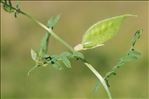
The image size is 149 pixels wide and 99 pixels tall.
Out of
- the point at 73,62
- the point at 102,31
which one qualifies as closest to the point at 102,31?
the point at 102,31

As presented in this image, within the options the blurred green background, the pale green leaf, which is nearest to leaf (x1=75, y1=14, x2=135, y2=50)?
the pale green leaf

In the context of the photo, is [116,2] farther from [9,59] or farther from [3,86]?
[3,86]

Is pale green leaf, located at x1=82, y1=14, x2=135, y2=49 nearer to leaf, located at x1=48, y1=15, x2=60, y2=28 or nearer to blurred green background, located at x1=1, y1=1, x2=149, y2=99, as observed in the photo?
leaf, located at x1=48, y1=15, x2=60, y2=28

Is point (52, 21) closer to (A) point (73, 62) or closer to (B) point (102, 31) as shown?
(B) point (102, 31)

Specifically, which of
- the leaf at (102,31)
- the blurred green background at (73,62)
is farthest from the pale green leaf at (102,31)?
the blurred green background at (73,62)

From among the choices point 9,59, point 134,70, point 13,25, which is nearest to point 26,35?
point 13,25

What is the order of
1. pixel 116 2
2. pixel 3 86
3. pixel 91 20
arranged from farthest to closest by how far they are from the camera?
pixel 116 2
pixel 91 20
pixel 3 86
